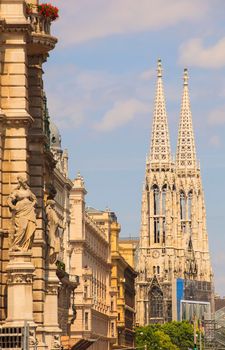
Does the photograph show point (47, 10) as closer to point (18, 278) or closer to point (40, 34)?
point (40, 34)

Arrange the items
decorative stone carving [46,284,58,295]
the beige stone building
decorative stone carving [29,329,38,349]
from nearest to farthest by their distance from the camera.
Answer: decorative stone carving [29,329,38,349] < decorative stone carving [46,284,58,295] < the beige stone building

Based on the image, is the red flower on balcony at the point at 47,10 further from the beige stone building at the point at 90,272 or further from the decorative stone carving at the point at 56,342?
the beige stone building at the point at 90,272

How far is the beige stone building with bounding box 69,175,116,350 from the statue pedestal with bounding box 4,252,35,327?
73.1 m

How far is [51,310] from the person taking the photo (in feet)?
151

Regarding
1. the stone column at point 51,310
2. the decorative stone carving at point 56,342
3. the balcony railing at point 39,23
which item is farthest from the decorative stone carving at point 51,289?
the balcony railing at point 39,23

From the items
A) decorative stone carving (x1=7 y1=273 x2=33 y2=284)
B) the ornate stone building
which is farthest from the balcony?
decorative stone carving (x1=7 y1=273 x2=33 y2=284)

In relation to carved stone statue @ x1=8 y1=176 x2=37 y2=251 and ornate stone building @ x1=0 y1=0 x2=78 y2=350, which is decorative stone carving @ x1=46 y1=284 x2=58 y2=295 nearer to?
ornate stone building @ x1=0 y1=0 x2=78 y2=350

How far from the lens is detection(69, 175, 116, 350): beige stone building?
451 ft

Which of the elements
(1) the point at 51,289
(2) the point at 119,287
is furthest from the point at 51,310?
(2) the point at 119,287

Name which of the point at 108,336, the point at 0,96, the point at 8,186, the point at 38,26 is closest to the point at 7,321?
the point at 8,186

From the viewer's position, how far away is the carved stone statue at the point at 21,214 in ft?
124

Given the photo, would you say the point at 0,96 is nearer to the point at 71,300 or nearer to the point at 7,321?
the point at 7,321

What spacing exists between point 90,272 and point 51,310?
3773 inches

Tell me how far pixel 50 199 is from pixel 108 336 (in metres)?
122
